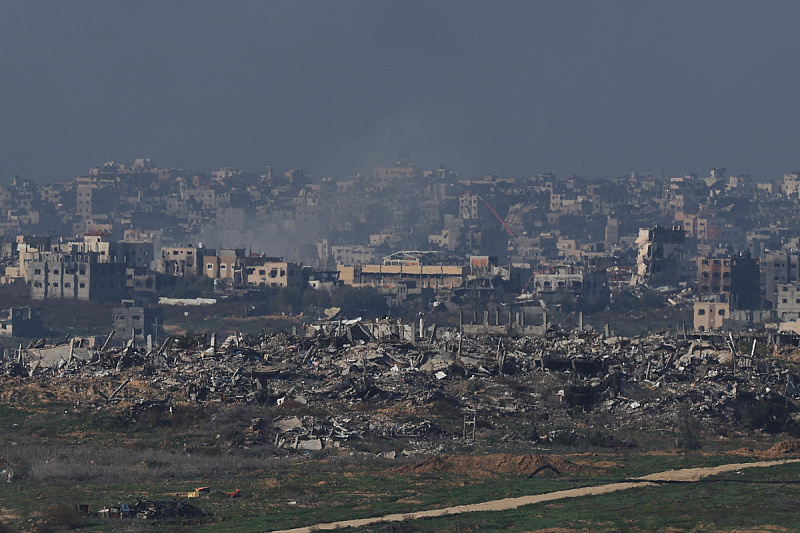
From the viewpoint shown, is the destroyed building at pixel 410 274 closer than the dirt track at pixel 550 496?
No

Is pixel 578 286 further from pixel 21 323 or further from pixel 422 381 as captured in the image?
pixel 422 381

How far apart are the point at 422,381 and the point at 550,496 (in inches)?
714

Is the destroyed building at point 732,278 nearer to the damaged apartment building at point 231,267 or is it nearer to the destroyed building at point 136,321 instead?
the damaged apartment building at point 231,267

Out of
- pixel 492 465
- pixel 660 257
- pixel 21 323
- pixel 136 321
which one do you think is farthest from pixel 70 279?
pixel 492 465

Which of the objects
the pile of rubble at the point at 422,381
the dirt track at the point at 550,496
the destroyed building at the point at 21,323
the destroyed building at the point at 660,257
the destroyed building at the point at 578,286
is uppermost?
the destroyed building at the point at 660,257

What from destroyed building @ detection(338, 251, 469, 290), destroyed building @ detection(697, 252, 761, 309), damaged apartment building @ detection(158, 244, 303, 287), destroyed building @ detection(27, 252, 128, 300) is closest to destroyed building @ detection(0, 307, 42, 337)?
destroyed building @ detection(27, 252, 128, 300)

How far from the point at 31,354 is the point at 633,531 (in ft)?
133

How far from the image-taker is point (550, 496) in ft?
120

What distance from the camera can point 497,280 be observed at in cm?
17638

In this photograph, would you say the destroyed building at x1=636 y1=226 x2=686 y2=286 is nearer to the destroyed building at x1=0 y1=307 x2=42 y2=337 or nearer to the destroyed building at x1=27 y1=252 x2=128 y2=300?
the destroyed building at x1=27 y1=252 x2=128 y2=300

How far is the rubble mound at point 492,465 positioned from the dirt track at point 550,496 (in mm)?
2666

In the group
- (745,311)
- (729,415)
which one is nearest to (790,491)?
(729,415)

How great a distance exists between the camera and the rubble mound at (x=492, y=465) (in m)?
40.6


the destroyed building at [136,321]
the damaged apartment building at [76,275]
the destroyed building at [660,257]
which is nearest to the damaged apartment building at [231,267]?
the damaged apartment building at [76,275]
